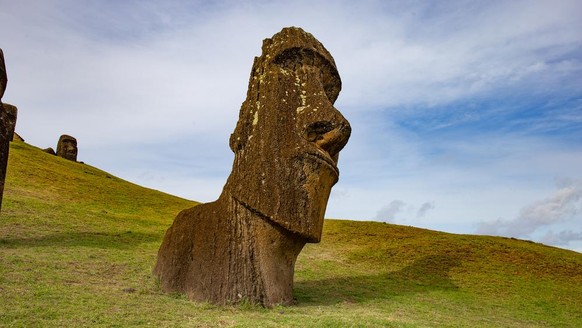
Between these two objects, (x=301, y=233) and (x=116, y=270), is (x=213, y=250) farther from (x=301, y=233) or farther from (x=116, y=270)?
(x=116, y=270)

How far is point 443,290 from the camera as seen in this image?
56.6 feet

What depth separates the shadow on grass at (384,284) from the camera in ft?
44.3

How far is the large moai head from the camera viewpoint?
10906 millimetres

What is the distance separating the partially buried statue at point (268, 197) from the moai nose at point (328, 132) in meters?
0.02

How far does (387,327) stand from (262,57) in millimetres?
6734

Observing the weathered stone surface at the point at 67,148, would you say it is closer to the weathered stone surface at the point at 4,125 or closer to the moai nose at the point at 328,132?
the weathered stone surface at the point at 4,125

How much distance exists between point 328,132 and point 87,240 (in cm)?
1153

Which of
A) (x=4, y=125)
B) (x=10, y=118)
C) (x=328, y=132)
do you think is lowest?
(x=328, y=132)

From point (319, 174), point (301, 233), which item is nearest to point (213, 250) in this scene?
point (301, 233)

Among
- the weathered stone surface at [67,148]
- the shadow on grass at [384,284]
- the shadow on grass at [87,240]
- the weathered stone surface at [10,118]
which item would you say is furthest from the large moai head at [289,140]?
the weathered stone surface at [67,148]

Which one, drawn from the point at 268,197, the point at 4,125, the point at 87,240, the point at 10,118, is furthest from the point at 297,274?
the point at 10,118

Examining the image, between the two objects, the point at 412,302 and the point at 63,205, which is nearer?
the point at 412,302

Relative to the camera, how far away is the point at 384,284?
17.1 metres

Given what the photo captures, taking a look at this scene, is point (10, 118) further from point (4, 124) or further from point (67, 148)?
point (67, 148)
